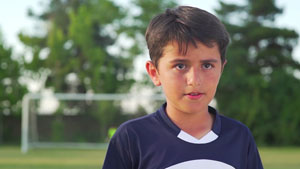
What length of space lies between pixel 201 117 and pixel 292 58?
22494 millimetres

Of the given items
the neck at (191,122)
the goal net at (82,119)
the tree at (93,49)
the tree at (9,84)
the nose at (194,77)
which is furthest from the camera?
the tree at (93,49)

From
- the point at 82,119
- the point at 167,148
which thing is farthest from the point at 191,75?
the point at 82,119

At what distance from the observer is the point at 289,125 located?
830 inches

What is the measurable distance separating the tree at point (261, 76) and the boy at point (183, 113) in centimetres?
1988

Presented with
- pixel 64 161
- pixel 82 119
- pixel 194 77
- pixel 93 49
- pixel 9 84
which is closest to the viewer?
pixel 194 77

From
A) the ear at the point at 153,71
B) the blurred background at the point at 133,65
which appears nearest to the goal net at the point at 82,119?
the blurred background at the point at 133,65

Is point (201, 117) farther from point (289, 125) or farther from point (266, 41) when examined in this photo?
point (266, 41)

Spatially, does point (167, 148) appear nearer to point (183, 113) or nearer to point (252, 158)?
point (183, 113)

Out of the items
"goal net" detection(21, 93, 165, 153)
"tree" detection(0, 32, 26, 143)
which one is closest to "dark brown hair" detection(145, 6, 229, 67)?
"goal net" detection(21, 93, 165, 153)

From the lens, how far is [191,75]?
1582 millimetres

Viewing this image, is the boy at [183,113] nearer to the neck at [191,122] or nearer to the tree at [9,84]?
the neck at [191,122]

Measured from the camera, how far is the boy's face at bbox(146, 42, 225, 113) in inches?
62.6

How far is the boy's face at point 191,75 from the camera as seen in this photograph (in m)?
1.59

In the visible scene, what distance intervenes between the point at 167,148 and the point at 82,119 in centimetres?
1465
